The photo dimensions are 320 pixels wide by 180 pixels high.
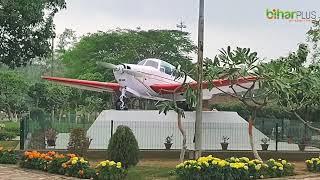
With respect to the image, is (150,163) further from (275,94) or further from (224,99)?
(224,99)

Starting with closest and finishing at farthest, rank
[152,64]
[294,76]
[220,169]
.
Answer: [220,169] < [294,76] < [152,64]

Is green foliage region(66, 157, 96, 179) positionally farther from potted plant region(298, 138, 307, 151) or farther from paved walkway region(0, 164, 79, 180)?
potted plant region(298, 138, 307, 151)

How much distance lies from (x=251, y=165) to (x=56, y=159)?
5.41 meters

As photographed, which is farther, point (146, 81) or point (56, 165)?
point (146, 81)

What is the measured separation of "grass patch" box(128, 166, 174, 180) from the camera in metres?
13.9

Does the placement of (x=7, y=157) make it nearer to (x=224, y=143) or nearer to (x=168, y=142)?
(x=168, y=142)

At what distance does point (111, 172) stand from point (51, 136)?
7.95 m

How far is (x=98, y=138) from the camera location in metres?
20.4

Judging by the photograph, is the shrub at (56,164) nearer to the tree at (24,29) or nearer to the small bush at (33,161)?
the small bush at (33,161)

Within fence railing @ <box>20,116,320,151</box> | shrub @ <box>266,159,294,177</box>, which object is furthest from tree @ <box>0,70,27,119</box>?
shrub @ <box>266,159,294,177</box>

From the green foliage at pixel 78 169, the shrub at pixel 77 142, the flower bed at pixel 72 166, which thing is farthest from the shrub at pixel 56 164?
the shrub at pixel 77 142

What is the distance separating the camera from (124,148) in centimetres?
1459

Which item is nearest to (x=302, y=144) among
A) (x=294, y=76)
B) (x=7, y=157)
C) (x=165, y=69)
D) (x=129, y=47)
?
(x=165, y=69)

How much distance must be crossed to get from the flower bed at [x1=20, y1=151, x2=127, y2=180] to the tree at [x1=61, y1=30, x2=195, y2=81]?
31866 millimetres
